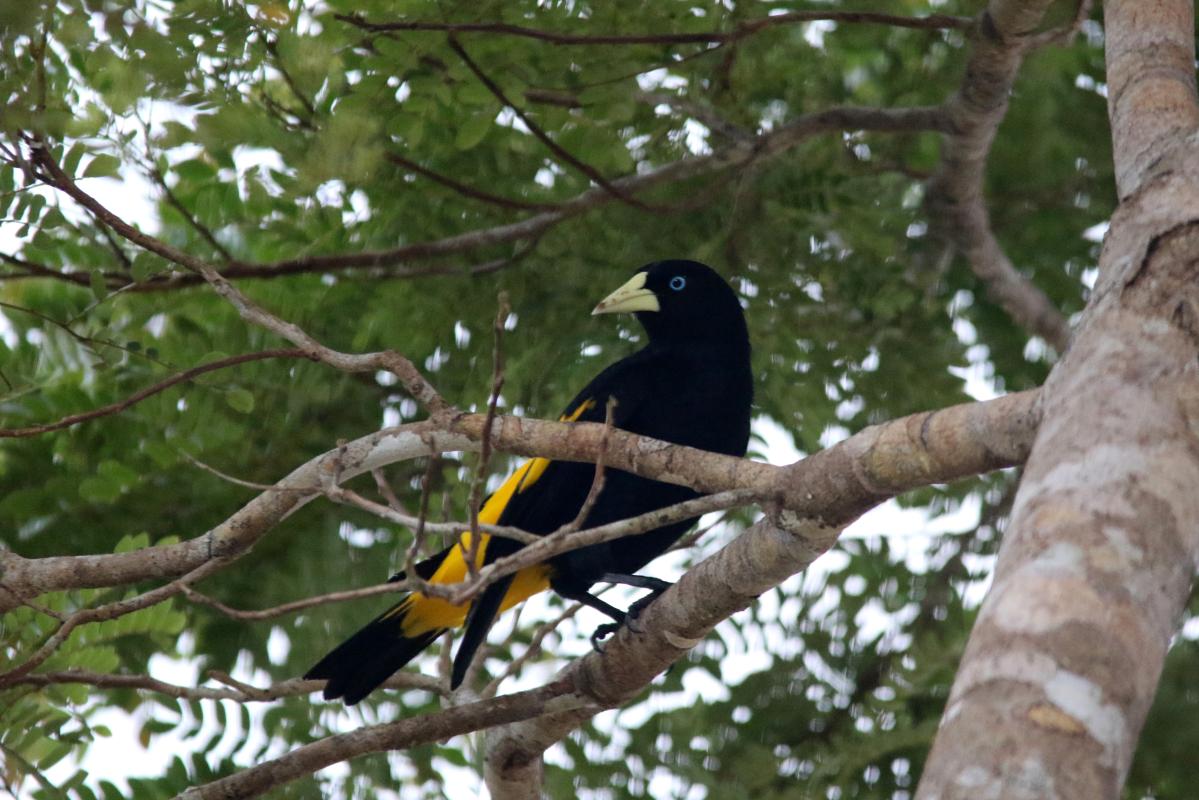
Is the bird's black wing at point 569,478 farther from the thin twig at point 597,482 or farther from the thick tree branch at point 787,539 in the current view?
the thin twig at point 597,482

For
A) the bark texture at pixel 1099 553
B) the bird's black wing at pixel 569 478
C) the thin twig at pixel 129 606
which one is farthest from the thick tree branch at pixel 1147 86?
the thin twig at pixel 129 606

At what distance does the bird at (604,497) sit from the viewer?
3.53 metres

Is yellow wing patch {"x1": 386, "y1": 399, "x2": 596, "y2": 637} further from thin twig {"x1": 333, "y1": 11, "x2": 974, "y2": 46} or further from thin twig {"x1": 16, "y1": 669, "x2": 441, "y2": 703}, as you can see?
thin twig {"x1": 333, "y1": 11, "x2": 974, "y2": 46}

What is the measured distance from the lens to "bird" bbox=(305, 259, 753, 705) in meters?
3.53

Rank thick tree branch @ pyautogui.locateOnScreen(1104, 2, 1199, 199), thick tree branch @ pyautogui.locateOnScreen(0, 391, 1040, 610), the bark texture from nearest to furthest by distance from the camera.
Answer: the bark texture < thick tree branch @ pyautogui.locateOnScreen(0, 391, 1040, 610) < thick tree branch @ pyautogui.locateOnScreen(1104, 2, 1199, 199)

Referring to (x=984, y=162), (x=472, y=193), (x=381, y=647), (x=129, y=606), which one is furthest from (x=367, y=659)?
(x=984, y=162)

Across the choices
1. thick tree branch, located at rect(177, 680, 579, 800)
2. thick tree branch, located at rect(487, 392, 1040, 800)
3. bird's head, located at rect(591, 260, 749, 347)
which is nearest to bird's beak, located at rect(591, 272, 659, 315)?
bird's head, located at rect(591, 260, 749, 347)

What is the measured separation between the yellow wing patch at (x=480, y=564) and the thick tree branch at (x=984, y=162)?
140 centimetres

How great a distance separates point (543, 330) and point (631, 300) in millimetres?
459

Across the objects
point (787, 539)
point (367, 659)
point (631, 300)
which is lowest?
point (787, 539)

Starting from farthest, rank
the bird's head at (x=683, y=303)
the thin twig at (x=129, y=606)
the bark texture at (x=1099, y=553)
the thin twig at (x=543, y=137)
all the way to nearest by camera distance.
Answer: the bird's head at (x=683, y=303) < the thin twig at (x=543, y=137) < the thin twig at (x=129, y=606) < the bark texture at (x=1099, y=553)

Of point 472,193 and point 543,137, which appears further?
point 472,193

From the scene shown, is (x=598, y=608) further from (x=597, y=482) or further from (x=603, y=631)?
(x=597, y=482)

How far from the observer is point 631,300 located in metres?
3.98
